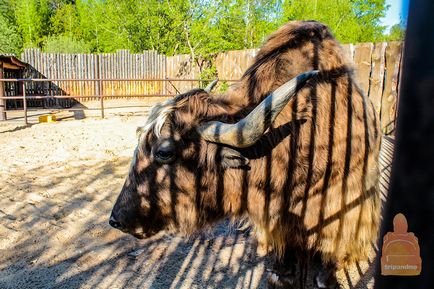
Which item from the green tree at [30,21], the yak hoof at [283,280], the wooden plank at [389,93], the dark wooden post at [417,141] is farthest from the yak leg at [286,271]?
the green tree at [30,21]

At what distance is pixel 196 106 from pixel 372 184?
1.73 m

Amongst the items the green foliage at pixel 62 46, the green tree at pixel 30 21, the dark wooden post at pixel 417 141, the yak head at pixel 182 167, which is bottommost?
the yak head at pixel 182 167

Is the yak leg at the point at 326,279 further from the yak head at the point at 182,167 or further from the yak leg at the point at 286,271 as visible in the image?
the yak head at the point at 182,167

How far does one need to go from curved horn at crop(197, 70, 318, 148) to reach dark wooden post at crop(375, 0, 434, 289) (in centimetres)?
147

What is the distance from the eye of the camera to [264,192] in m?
2.82

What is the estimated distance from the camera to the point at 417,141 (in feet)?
2.94

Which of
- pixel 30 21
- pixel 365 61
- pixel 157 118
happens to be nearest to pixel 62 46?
pixel 30 21

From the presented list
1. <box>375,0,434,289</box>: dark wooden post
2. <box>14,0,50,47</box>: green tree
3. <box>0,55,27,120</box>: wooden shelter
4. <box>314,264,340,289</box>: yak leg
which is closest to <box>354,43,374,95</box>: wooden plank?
<box>314,264,340,289</box>: yak leg

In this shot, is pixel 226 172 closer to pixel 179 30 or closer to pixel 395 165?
pixel 395 165

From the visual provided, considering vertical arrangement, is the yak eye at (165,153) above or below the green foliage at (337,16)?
below

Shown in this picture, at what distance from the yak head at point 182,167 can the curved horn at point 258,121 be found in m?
0.05

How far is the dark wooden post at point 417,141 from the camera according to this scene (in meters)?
0.85

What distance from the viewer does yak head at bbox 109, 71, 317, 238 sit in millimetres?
2727

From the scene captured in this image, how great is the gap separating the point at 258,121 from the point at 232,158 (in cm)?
43
